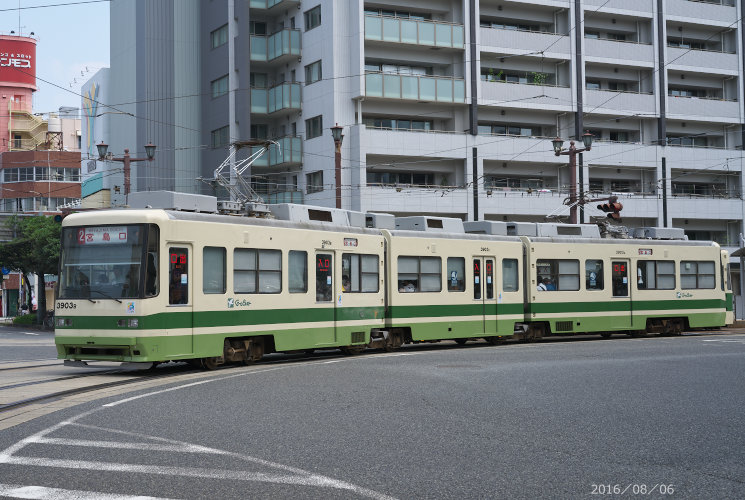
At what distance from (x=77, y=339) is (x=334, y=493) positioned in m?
11.1

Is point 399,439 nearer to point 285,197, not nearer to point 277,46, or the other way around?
point 285,197

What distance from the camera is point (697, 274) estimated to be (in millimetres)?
30750

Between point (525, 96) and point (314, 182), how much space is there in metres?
13.6

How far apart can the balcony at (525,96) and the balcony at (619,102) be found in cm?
190

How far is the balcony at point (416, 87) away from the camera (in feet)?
162

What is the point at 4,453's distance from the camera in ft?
28.2

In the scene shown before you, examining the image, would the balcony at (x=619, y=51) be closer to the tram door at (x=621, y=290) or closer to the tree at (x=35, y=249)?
the tram door at (x=621, y=290)

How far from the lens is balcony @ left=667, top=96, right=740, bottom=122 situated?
60.4 metres

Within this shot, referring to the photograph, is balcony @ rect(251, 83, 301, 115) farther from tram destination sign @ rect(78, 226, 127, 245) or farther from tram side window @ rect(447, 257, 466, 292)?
tram destination sign @ rect(78, 226, 127, 245)

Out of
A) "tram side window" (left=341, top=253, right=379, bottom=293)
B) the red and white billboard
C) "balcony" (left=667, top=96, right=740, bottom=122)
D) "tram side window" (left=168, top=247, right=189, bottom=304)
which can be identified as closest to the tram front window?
"tram side window" (left=168, top=247, right=189, bottom=304)

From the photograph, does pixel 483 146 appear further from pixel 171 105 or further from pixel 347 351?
pixel 347 351

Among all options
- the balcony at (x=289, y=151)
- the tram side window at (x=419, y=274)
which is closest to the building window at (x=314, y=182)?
the balcony at (x=289, y=151)

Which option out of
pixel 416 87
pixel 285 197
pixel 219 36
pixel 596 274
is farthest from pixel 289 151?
pixel 596 274

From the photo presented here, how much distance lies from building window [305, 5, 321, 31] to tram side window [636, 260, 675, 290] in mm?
26757
